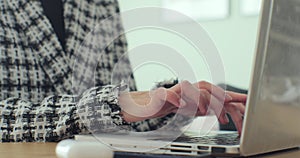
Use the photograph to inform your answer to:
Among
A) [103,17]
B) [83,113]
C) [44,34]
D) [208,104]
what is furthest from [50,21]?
[208,104]

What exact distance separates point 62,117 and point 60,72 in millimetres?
539

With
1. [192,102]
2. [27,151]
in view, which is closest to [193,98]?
[192,102]

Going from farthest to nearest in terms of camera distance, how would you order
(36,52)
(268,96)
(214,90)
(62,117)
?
(36,52) < (62,117) < (214,90) < (268,96)

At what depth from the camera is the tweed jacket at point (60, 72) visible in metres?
0.86

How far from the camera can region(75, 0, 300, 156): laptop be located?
0.55m

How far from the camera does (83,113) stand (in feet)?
2.81

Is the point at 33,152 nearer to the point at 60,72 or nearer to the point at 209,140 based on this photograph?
the point at 209,140

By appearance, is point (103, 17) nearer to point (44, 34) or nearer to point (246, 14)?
point (44, 34)

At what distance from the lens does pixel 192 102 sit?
737 millimetres

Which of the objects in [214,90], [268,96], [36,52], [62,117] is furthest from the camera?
[36,52]

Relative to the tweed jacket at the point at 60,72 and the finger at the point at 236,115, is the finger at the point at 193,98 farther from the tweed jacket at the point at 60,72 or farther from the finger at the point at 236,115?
the tweed jacket at the point at 60,72

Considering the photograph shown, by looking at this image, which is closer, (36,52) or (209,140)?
(209,140)

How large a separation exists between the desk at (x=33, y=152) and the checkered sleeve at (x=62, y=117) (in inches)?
3.1

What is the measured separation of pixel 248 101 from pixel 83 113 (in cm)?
39
